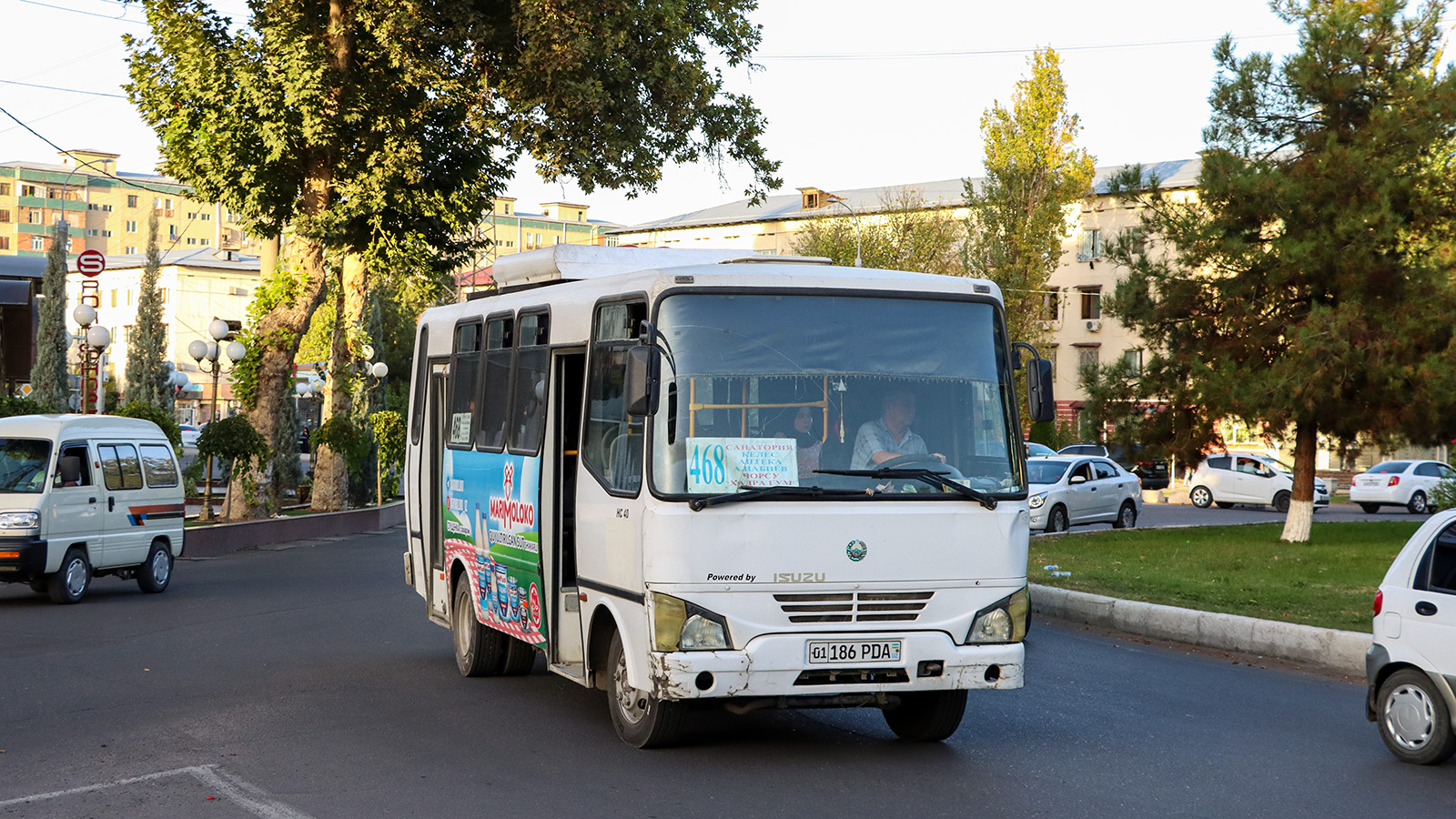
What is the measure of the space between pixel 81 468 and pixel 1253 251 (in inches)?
685

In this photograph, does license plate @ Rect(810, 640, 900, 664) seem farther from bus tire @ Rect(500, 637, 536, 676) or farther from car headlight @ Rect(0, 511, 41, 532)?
car headlight @ Rect(0, 511, 41, 532)

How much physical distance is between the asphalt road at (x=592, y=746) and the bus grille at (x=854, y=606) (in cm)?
81

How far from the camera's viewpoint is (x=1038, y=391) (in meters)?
8.26

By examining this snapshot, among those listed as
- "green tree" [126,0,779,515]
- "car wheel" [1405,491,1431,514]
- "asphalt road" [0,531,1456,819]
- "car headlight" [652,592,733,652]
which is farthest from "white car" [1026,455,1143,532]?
"car headlight" [652,592,733,652]

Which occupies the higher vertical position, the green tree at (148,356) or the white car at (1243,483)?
the green tree at (148,356)

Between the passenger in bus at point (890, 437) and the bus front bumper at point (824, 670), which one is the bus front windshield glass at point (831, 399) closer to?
the passenger in bus at point (890, 437)

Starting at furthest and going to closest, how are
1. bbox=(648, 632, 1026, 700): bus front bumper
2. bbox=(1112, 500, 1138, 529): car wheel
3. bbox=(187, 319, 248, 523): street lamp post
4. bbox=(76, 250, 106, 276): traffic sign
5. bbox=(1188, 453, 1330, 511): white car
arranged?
bbox=(1188, 453, 1330, 511): white car → bbox=(1112, 500, 1138, 529): car wheel → bbox=(76, 250, 106, 276): traffic sign → bbox=(187, 319, 248, 523): street lamp post → bbox=(648, 632, 1026, 700): bus front bumper

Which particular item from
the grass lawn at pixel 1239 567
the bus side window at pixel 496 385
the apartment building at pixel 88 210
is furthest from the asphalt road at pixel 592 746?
the apartment building at pixel 88 210

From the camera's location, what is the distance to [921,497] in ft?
26.1

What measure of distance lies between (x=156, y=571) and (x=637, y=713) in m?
11.6

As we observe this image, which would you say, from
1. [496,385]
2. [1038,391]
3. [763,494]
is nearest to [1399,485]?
[496,385]

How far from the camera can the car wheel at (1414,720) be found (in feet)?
26.6

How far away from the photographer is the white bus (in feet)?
25.2

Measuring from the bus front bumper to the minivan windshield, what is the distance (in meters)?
11.0
